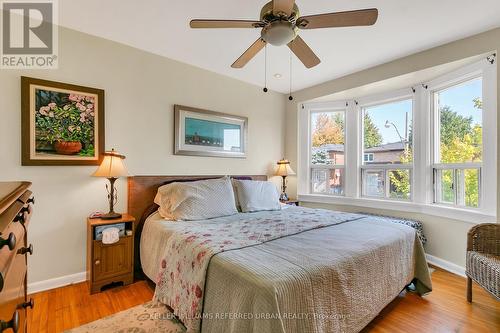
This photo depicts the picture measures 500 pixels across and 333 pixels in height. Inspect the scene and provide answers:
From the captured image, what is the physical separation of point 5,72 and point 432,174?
15.6 feet

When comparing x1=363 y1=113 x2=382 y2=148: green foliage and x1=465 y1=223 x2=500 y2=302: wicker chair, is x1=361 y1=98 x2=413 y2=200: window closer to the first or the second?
x1=363 y1=113 x2=382 y2=148: green foliage

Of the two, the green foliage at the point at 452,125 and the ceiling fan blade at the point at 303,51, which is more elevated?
the ceiling fan blade at the point at 303,51

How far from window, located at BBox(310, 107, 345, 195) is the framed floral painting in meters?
3.26

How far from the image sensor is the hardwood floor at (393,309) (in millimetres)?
1851

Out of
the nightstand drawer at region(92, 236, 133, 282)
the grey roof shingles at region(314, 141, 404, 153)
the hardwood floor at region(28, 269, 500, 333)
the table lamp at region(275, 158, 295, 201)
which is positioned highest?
the grey roof shingles at region(314, 141, 404, 153)

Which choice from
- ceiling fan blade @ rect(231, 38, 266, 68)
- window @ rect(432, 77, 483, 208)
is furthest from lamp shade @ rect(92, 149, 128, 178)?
window @ rect(432, 77, 483, 208)

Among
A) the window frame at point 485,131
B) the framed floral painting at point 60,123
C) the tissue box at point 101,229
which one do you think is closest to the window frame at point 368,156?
Answer: the window frame at point 485,131

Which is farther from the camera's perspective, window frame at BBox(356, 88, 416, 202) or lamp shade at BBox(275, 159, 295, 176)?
lamp shade at BBox(275, 159, 295, 176)

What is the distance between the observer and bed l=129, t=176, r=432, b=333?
3.94 ft

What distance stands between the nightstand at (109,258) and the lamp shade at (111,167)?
1.46 ft

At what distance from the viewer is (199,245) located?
1680 millimetres

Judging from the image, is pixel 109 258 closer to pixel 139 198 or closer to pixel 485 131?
pixel 139 198

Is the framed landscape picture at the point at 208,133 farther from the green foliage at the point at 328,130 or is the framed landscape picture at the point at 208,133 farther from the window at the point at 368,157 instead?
the window at the point at 368,157

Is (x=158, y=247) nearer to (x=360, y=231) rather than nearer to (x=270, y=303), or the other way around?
(x=270, y=303)
